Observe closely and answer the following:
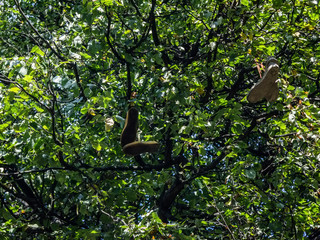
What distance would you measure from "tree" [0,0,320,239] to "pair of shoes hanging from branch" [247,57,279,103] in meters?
0.44

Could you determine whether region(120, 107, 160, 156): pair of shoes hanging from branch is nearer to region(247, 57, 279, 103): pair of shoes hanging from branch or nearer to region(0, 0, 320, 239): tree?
region(0, 0, 320, 239): tree

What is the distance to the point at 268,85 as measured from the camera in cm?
394

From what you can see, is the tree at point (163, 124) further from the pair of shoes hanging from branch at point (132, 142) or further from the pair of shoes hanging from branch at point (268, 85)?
the pair of shoes hanging from branch at point (132, 142)

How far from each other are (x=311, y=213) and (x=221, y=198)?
4.41ft

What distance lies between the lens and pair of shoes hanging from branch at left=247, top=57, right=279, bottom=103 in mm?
3816

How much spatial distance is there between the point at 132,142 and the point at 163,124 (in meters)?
2.28

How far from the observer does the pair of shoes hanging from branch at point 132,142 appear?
3635 millimetres

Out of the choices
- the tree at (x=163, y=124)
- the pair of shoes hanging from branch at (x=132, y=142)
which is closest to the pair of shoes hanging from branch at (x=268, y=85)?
the tree at (x=163, y=124)

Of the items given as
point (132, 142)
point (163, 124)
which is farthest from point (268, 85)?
point (163, 124)

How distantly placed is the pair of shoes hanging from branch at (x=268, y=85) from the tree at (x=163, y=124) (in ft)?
1.44

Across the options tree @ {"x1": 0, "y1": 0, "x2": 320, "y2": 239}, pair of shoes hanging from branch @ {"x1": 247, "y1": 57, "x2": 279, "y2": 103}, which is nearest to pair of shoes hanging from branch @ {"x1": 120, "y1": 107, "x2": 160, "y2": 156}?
tree @ {"x1": 0, "y1": 0, "x2": 320, "y2": 239}

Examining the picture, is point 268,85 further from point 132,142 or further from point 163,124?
point 163,124

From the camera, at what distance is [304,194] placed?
21.8 feet

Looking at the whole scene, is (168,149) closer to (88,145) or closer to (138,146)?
(88,145)
